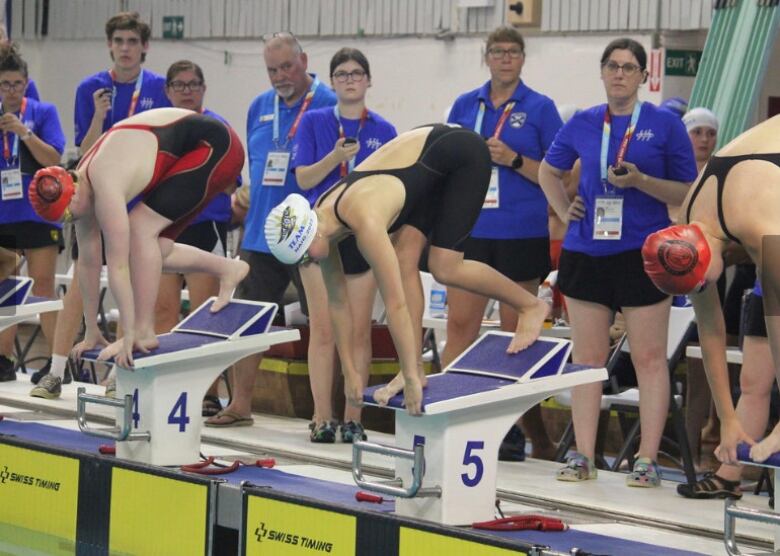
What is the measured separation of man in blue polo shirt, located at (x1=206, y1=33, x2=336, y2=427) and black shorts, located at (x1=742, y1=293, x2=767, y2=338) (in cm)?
206

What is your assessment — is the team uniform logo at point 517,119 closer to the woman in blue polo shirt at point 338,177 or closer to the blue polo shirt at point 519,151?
the blue polo shirt at point 519,151

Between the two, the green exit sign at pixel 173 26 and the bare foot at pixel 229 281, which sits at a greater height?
the green exit sign at pixel 173 26

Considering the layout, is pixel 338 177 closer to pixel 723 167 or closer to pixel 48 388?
pixel 48 388

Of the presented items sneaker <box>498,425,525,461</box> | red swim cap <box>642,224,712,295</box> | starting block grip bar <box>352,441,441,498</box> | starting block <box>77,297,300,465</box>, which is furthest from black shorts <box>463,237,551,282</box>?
red swim cap <box>642,224,712,295</box>

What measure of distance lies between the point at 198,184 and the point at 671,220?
5.75ft

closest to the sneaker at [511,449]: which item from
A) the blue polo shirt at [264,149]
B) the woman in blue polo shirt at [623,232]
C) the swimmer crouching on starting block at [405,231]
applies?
the woman in blue polo shirt at [623,232]

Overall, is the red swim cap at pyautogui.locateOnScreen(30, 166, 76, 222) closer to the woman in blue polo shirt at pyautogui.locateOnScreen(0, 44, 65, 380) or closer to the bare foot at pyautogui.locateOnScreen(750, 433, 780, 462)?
the woman in blue polo shirt at pyautogui.locateOnScreen(0, 44, 65, 380)

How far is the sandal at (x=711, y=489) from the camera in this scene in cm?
484

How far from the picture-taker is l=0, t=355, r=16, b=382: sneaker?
7.50m

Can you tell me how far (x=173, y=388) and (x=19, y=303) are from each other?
1.26m

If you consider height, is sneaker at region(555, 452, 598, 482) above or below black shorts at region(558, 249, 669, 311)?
below

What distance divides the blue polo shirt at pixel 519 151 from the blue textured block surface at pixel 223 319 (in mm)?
885

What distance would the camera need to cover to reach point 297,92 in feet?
20.7

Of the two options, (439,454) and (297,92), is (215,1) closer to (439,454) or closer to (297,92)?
(297,92)
